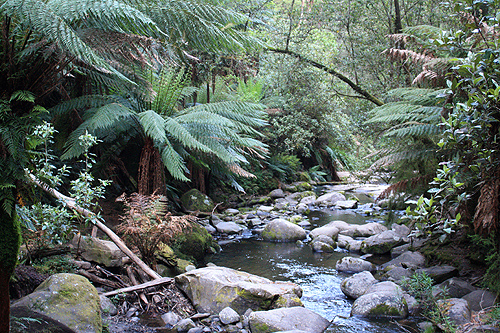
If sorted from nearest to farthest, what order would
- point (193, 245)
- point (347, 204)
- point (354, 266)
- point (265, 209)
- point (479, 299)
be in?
point (479, 299), point (354, 266), point (193, 245), point (265, 209), point (347, 204)

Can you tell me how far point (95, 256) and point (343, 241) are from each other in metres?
3.65

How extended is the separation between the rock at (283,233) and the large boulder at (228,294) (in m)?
2.42

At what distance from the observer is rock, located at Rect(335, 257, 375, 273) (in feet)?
14.3

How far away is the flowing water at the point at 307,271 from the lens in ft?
10.2

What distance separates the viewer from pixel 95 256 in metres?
3.23

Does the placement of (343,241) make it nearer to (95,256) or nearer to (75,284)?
(95,256)

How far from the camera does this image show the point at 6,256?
138 centimetres

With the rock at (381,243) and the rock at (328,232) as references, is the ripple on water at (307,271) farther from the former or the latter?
the rock at (328,232)

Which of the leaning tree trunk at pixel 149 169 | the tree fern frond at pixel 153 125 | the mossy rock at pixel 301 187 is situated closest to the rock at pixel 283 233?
the leaning tree trunk at pixel 149 169

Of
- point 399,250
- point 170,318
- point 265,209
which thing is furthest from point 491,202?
point 265,209

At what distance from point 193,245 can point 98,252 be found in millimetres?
1571

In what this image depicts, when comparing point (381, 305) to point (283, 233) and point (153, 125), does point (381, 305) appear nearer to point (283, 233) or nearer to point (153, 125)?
point (283, 233)

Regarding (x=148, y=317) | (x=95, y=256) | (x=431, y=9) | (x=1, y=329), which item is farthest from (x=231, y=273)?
(x=431, y=9)

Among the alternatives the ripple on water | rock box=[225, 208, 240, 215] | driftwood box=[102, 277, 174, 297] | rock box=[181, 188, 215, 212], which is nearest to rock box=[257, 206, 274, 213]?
rock box=[225, 208, 240, 215]
